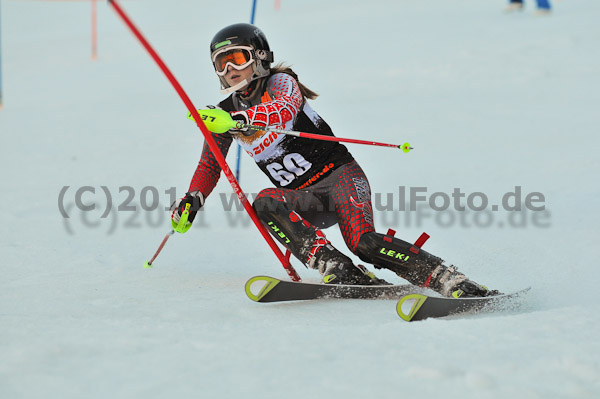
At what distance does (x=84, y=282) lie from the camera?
316 cm

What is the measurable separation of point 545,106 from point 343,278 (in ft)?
17.5

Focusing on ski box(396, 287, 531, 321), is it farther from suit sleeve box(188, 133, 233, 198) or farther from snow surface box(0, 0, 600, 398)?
suit sleeve box(188, 133, 233, 198)

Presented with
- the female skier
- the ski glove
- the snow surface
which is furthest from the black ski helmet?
the snow surface

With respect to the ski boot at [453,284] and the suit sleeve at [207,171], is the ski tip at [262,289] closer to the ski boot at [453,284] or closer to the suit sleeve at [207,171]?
the ski boot at [453,284]

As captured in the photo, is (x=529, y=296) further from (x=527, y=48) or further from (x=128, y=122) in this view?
(x=527, y=48)

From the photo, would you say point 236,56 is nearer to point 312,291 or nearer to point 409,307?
point 312,291

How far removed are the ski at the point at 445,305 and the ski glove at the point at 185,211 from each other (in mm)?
1130

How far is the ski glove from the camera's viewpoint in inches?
126

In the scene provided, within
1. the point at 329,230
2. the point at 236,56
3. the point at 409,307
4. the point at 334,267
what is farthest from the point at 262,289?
the point at 329,230

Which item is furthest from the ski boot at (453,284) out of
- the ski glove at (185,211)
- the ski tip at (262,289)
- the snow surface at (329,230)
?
the ski glove at (185,211)

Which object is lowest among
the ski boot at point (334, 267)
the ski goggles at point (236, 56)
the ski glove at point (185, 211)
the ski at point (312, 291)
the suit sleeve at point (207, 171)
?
the ski at point (312, 291)

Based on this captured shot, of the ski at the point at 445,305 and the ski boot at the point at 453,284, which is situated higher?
the ski boot at the point at 453,284

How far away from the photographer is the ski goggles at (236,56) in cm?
311

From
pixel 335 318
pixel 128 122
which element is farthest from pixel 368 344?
pixel 128 122
